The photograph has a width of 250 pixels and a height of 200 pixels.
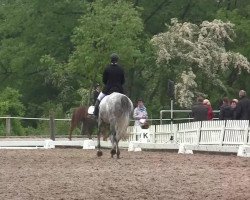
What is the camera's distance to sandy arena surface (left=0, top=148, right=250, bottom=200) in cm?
1348

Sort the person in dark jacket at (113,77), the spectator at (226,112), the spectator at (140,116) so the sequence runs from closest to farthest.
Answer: the person in dark jacket at (113,77)
the spectator at (226,112)
the spectator at (140,116)

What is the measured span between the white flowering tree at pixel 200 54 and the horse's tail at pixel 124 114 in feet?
92.1

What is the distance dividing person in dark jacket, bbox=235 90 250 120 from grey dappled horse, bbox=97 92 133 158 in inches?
254

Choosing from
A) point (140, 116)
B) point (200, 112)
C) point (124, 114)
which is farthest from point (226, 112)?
point (124, 114)

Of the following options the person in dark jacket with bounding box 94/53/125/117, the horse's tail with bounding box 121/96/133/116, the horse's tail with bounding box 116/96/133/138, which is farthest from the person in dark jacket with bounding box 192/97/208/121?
the horse's tail with bounding box 121/96/133/116

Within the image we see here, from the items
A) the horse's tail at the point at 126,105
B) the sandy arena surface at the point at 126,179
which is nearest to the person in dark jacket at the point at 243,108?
the horse's tail at the point at 126,105

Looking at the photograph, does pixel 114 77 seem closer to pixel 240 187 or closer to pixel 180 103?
pixel 240 187

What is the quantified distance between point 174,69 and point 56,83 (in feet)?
33.5

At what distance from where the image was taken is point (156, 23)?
6359 cm

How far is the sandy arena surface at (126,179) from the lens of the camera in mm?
13484

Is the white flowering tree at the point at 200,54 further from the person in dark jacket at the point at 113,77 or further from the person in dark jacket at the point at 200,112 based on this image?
the person in dark jacket at the point at 113,77

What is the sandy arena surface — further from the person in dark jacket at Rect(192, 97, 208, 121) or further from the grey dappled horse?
the person in dark jacket at Rect(192, 97, 208, 121)

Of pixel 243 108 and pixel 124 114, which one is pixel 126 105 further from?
pixel 243 108

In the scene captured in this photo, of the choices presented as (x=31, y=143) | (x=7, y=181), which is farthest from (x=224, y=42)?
(x=7, y=181)
